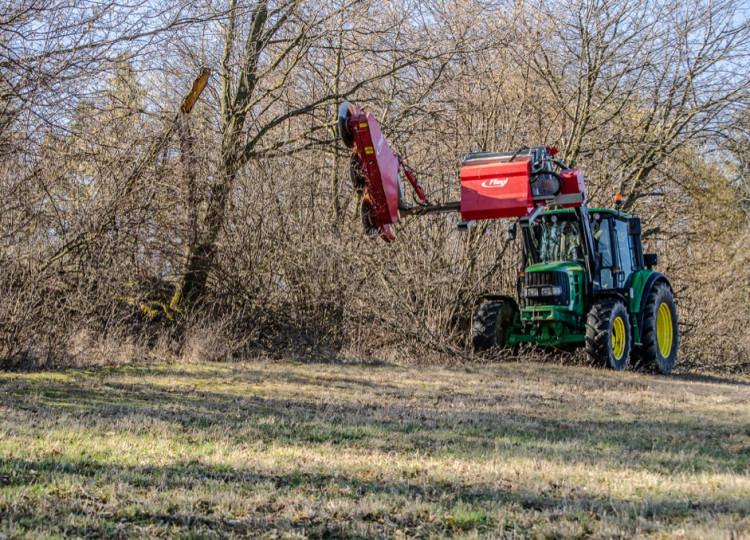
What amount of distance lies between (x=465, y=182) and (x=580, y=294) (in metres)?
4.36

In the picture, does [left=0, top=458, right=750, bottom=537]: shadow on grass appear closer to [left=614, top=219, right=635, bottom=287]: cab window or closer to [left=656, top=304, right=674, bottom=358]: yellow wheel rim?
[left=614, top=219, right=635, bottom=287]: cab window

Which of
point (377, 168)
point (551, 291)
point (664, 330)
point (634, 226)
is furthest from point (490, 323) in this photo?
point (377, 168)

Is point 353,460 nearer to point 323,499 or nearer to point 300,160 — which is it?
point 323,499

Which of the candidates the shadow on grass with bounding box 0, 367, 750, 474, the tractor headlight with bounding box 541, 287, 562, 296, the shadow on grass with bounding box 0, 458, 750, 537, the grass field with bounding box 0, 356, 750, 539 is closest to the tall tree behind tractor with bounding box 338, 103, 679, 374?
the tractor headlight with bounding box 541, 287, 562, 296

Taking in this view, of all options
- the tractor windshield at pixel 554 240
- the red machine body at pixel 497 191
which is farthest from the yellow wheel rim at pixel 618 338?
the red machine body at pixel 497 191

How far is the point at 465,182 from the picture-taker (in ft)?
30.8

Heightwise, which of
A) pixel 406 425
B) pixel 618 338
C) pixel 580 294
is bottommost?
pixel 406 425

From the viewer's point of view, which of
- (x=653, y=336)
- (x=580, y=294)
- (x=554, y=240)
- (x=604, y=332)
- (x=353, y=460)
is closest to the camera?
(x=353, y=460)

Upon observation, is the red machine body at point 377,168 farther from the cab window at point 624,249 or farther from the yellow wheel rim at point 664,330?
the yellow wheel rim at point 664,330

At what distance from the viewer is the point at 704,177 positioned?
20.8 metres

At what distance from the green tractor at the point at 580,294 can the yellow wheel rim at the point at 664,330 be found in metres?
0.47

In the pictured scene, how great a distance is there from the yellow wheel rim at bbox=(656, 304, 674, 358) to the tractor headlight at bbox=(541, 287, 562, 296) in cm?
308

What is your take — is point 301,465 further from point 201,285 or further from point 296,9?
point 296,9

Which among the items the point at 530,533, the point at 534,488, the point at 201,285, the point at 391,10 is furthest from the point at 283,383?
the point at 391,10
